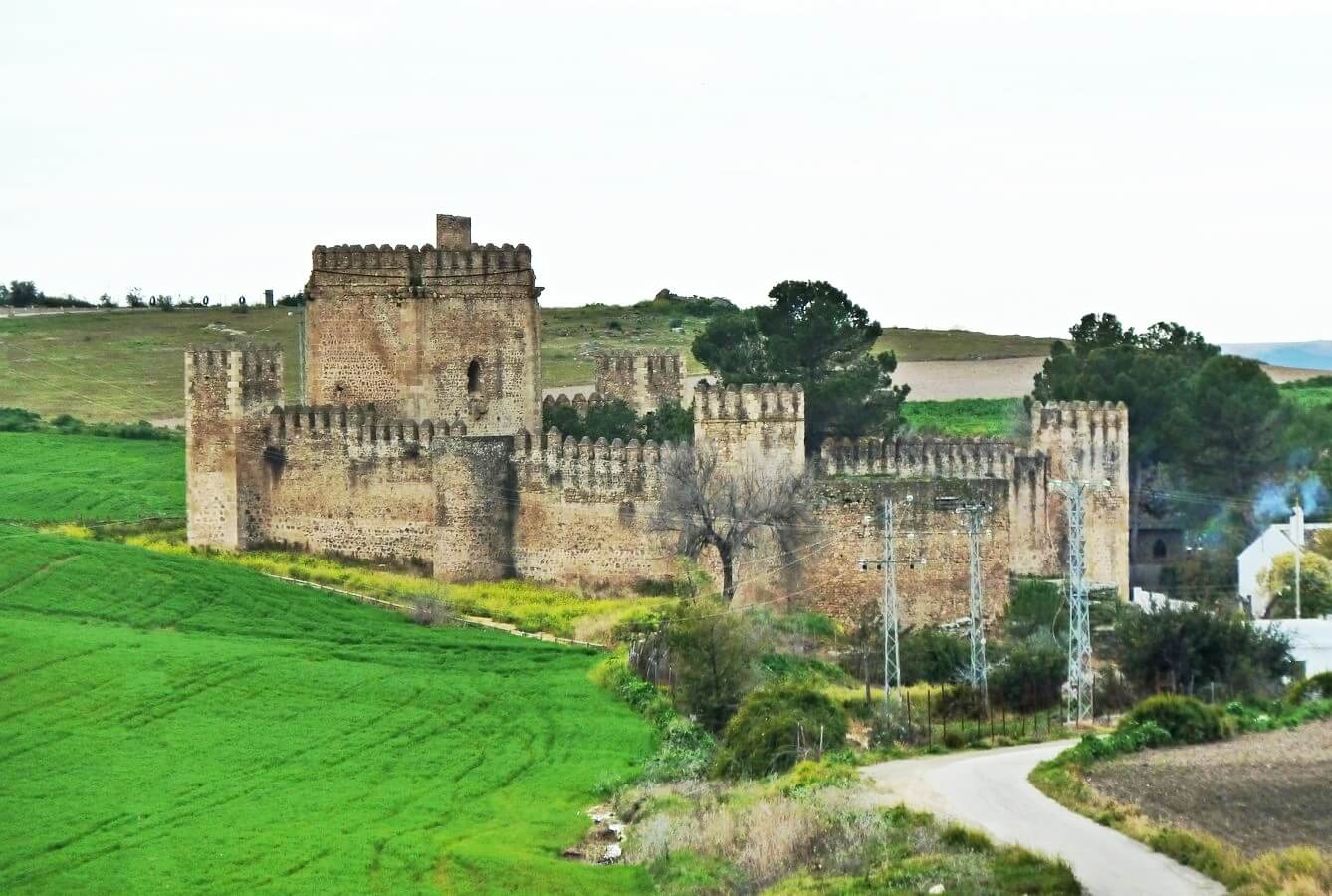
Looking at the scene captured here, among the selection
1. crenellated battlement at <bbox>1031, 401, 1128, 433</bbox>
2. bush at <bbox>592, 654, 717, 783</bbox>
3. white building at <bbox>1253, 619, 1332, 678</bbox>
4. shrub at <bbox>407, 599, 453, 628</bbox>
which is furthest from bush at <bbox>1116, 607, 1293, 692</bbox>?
shrub at <bbox>407, 599, 453, 628</bbox>

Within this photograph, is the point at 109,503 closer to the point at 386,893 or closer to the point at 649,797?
the point at 649,797

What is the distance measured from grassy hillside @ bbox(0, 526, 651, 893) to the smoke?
23.5m

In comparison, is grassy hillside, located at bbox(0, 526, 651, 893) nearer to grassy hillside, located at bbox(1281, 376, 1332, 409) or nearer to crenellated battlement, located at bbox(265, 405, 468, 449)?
crenellated battlement, located at bbox(265, 405, 468, 449)

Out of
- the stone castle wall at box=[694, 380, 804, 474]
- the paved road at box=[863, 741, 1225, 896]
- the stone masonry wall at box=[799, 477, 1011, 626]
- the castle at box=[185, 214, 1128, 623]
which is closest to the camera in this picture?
the paved road at box=[863, 741, 1225, 896]

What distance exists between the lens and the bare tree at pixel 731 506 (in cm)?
4978

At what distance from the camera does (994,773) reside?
35188 mm

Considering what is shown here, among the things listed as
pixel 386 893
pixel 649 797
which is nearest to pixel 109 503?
pixel 649 797

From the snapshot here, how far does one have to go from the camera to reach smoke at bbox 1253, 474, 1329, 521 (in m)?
64.9

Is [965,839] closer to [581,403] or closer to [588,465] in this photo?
[588,465]

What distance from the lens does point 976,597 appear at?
44.2 meters

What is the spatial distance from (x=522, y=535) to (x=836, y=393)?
1083cm

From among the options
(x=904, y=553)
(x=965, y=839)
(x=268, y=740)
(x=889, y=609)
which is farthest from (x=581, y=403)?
(x=965, y=839)

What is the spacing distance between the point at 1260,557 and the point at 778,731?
2421 cm

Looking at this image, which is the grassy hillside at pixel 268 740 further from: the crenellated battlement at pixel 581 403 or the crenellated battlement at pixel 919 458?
the crenellated battlement at pixel 581 403
